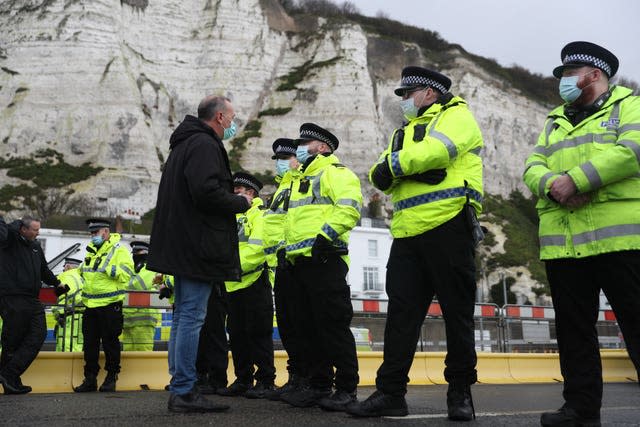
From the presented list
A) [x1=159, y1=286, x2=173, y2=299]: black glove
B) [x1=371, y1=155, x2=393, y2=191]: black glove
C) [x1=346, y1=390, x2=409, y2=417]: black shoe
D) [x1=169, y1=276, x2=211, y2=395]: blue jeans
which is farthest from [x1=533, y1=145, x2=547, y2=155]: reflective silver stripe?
[x1=159, y1=286, x2=173, y2=299]: black glove

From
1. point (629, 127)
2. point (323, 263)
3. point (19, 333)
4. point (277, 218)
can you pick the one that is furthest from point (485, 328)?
point (629, 127)

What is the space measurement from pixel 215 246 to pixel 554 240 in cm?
233

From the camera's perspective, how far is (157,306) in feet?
31.5

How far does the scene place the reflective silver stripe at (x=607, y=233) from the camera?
3.90m

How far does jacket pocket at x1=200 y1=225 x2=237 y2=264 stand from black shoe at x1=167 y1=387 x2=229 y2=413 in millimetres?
956

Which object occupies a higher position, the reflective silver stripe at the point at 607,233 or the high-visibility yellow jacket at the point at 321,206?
the high-visibility yellow jacket at the point at 321,206

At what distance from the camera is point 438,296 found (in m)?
4.61

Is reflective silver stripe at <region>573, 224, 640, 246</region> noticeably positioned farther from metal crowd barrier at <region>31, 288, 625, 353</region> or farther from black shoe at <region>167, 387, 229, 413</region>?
metal crowd barrier at <region>31, 288, 625, 353</region>

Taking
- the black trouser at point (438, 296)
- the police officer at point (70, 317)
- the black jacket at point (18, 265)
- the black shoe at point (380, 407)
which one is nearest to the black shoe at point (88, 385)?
the black jacket at point (18, 265)

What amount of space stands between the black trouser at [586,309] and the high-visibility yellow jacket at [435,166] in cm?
76

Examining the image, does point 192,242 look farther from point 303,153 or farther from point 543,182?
point 543,182

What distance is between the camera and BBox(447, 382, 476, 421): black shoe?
4.41 m

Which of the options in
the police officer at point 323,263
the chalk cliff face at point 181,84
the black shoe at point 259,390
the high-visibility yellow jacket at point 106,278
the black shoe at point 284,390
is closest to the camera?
the police officer at point 323,263

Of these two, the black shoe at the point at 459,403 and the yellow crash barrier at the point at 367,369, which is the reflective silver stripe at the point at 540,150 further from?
the yellow crash barrier at the point at 367,369
